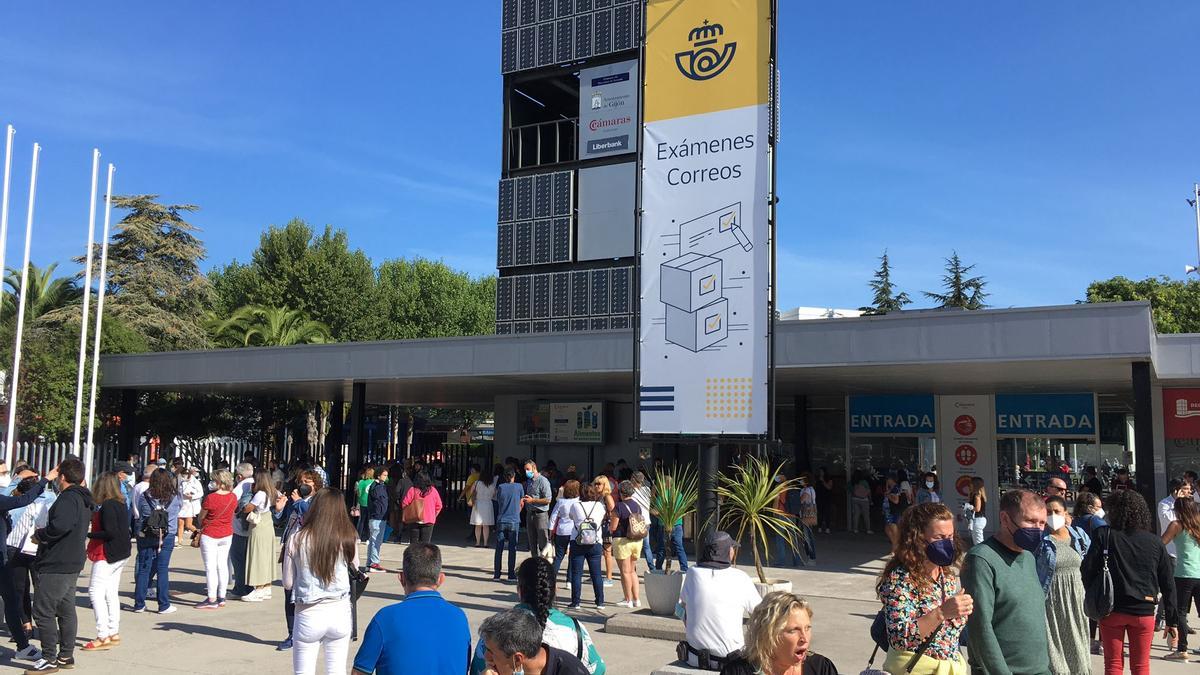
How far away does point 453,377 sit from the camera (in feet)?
64.3

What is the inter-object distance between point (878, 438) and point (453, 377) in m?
10.9

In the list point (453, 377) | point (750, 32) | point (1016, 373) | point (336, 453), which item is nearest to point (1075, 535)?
point (750, 32)

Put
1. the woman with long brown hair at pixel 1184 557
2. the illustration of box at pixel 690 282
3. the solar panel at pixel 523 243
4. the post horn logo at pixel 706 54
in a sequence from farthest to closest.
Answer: the solar panel at pixel 523 243 → the post horn logo at pixel 706 54 → the illustration of box at pixel 690 282 → the woman with long brown hair at pixel 1184 557

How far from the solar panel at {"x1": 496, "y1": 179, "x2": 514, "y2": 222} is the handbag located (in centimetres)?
2295

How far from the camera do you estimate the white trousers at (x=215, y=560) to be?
37.2 feet

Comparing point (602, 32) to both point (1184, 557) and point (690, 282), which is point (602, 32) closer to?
point (690, 282)

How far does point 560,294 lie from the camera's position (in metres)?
27.5

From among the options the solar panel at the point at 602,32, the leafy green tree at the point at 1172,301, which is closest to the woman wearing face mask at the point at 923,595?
the solar panel at the point at 602,32

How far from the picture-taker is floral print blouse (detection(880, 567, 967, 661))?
14.6 ft

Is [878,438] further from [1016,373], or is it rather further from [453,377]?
[453,377]

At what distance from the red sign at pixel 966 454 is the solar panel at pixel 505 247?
44.0 feet

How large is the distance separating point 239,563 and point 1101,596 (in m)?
10.1

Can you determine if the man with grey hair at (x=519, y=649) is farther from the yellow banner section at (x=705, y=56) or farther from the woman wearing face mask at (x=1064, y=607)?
the yellow banner section at (x=705, y=56)

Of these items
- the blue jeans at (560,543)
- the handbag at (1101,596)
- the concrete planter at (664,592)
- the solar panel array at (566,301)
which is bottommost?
the concrete planter at (664,592)
